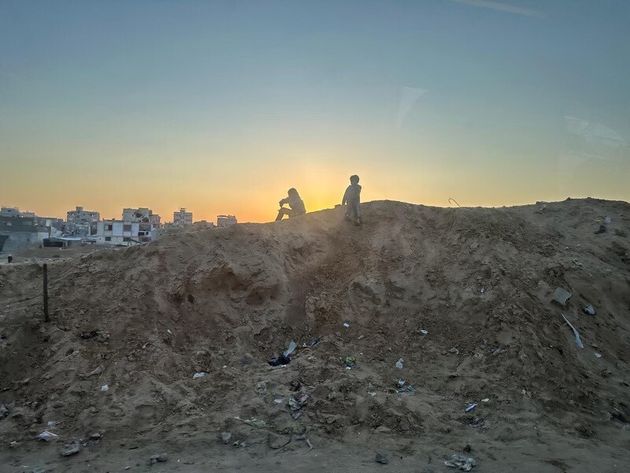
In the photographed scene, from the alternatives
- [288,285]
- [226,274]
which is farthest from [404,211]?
[226,274]

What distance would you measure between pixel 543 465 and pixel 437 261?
19.3 feet

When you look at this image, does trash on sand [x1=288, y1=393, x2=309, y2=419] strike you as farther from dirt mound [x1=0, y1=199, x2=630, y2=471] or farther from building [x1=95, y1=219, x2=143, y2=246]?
building [x1=95, y1=219, x2=143, y2=246]

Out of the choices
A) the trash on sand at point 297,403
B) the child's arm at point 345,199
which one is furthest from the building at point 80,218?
the trash on sand at point 297,403

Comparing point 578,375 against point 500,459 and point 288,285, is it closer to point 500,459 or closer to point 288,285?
point 500,459

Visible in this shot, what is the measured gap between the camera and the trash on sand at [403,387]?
25.4 feet

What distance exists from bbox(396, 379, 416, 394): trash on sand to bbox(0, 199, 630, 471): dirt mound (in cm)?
5

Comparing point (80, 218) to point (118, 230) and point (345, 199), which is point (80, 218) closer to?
point (118, 230)

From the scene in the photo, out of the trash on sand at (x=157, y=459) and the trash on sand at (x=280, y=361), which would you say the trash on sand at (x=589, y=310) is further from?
the trash on sand at (x=157, y=459)

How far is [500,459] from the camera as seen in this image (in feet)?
19.2

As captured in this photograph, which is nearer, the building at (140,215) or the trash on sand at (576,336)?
the trash on sand at (576,336)

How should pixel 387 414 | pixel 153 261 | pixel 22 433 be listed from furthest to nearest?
pixel 153 261 → pixel 387 414 → pixel 22 433

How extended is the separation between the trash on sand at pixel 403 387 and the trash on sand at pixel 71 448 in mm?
4780

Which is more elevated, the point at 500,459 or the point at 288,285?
the point at 288,285

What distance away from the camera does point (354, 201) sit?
12.7 m
